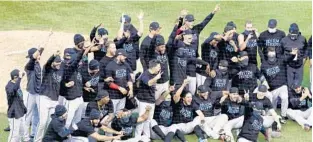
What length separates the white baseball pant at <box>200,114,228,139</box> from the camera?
6.09m

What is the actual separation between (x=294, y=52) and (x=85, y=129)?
1890mm

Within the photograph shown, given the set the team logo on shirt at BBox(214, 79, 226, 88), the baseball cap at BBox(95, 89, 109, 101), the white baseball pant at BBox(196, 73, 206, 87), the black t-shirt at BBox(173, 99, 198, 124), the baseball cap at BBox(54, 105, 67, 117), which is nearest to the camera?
the baseball cap at BBox(54, 105, 67, 117)

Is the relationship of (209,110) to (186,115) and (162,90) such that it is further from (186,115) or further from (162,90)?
(162,90)

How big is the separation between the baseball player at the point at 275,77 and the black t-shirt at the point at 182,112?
2.49 ft

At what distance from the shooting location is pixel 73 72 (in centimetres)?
588

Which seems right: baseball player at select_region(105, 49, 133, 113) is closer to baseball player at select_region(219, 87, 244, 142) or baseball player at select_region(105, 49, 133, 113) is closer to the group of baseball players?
the group of baseball players

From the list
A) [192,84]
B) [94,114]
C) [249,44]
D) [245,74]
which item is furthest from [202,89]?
[94,114]

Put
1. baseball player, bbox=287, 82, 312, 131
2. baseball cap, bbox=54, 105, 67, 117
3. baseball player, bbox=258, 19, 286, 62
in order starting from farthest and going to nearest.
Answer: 1. baseball player, bbox=258, 19, 286, 62
2. baseball player, bbox=287, 82, 312, 131
3. baseball cap, bbox=54, 105, 67, 117

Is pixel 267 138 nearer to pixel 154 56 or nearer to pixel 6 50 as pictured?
pixel 154 56

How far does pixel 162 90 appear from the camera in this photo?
624 cm

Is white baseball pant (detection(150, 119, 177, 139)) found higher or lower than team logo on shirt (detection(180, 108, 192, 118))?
lower

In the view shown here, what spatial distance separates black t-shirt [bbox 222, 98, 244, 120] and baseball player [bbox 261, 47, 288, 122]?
0.43 m

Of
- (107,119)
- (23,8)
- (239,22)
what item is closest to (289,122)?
(107,119)

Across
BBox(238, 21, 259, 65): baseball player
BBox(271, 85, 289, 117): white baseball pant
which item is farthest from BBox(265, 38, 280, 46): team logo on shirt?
BBox(271, 85, 289, 117): white baseball pant
